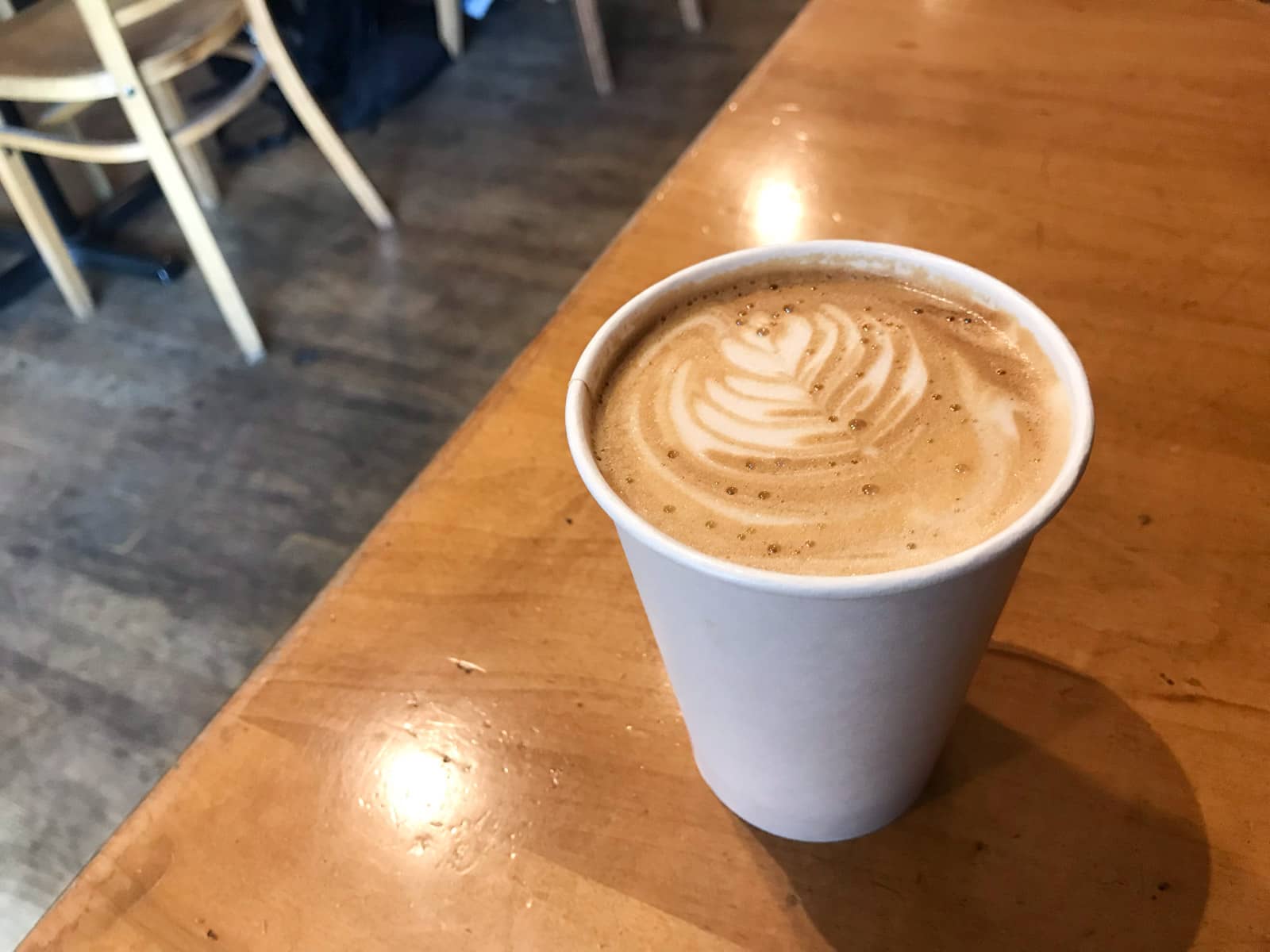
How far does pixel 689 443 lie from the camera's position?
0.40m

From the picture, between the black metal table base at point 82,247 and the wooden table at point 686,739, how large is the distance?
154cm

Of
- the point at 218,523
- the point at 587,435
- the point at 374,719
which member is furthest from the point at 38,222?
the point at 587,435

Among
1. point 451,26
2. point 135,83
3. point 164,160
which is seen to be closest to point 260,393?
point 164,160

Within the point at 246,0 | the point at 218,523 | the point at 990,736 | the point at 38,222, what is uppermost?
the point at 246,0

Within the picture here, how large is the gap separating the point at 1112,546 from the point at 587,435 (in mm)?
335

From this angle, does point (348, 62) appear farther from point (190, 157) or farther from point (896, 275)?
point (896, 275)

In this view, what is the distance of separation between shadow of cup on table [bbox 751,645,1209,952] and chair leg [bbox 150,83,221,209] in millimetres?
2057

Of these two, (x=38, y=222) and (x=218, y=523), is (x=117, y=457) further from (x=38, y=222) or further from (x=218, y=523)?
(x=38, y=222)

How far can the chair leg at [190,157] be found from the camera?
6.66ft

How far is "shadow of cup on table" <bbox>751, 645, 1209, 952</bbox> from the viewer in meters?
0.42

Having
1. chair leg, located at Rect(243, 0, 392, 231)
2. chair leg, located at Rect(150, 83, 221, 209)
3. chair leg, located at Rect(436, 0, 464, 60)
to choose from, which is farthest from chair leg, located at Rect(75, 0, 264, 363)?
chair leg, located at Rect(436, 0, 464, 60)

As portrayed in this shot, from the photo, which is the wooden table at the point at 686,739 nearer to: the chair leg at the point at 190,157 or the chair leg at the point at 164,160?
the chair leg at the point at 164,160

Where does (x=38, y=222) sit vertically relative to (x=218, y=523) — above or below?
above

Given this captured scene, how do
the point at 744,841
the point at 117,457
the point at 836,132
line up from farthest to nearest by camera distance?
the point at 117,457
the point at 836,132
the point at 744,841
